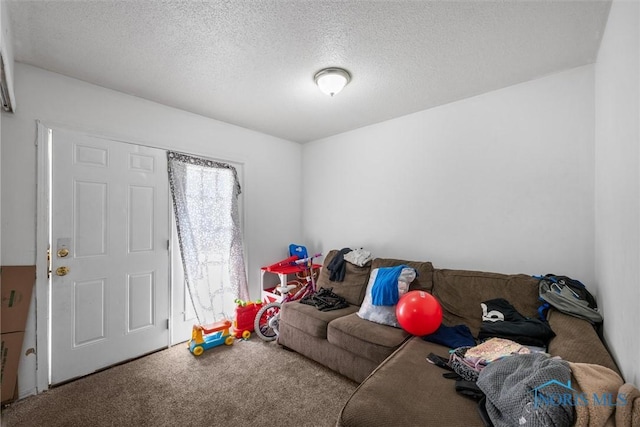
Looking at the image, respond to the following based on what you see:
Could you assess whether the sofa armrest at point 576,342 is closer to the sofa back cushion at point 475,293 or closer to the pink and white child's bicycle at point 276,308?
the sofa back cushion at point 475,293

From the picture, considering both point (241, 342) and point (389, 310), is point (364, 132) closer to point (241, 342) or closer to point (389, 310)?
point (389, 310)

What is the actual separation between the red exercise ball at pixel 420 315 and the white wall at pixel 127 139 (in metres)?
2.25

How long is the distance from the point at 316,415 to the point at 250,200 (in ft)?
8.43

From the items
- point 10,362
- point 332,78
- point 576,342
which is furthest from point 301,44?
point 10,362

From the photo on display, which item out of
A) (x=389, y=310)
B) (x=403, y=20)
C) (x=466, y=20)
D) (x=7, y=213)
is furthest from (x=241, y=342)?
(x=466, y=20)

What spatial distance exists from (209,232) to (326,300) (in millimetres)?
1607

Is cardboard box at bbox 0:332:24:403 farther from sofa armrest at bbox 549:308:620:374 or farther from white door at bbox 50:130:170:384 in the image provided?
sofa armrest at bbox 549:308:620:374

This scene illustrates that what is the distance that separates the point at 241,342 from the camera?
298 centimetres

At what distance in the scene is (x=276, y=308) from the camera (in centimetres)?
330

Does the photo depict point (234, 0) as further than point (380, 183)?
No

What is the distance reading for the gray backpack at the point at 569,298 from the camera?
175cm

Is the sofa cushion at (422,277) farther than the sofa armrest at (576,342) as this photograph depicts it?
Yes

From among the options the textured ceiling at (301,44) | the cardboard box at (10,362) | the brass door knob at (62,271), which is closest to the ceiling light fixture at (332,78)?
the textured ceiling at (301,44)

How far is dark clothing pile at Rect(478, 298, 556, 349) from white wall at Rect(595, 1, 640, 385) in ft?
1.04
